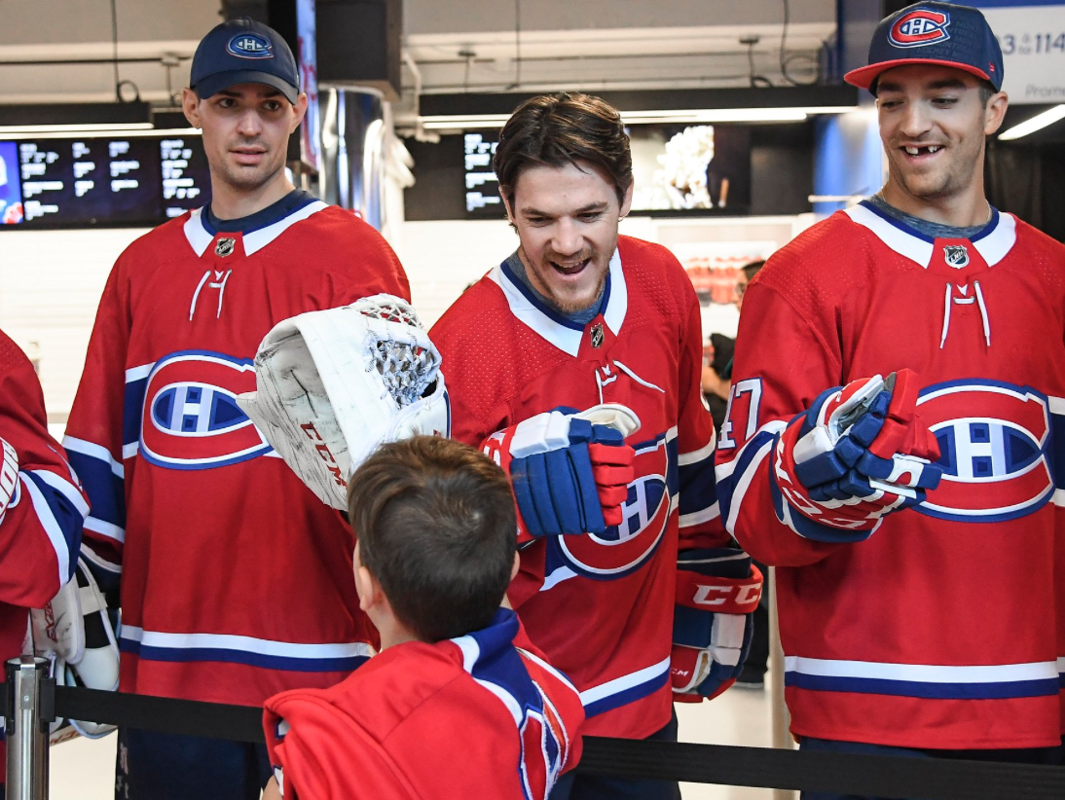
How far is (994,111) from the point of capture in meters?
1.82

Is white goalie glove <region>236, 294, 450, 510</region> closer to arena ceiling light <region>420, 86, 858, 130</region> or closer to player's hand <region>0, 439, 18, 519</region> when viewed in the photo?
player's hand <region>0, 439, 18, 519</region>

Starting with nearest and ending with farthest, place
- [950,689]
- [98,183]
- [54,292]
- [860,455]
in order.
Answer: [860,455]
[950,689]
[98,183]
[54,292]

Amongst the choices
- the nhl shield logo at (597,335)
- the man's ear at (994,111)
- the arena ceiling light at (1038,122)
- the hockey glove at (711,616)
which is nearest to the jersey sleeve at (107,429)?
the nhl shield logo at (597,335)

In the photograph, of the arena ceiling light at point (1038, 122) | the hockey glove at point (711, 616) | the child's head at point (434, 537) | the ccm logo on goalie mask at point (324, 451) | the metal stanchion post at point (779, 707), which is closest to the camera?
the child's head at point (434, 537)

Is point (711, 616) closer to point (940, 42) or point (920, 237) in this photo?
point (920, 237)

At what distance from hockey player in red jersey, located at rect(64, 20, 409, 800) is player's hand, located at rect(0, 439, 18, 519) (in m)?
0.31

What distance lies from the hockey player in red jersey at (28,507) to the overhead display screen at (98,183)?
178 inches

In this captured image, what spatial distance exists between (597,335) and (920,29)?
0.67m

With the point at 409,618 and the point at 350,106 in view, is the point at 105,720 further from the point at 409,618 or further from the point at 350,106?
the point at 350,106

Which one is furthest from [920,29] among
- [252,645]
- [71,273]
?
[71,273]

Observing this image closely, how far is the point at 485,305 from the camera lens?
182 centimetres

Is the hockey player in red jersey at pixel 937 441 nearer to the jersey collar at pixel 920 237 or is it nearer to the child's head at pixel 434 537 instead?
the jersey collar at pixel 920 237

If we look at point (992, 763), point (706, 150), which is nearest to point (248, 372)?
point (992, 763)

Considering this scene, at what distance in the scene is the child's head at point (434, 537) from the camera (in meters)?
1.26
